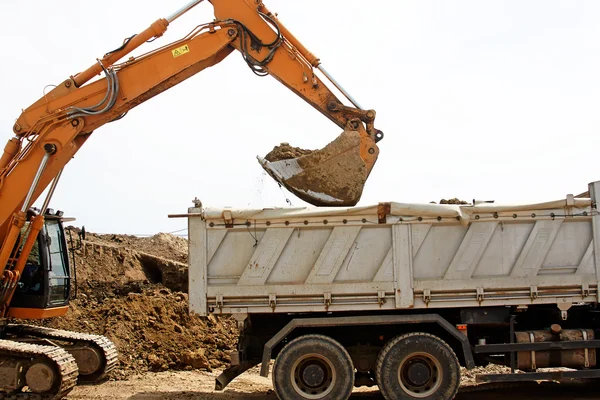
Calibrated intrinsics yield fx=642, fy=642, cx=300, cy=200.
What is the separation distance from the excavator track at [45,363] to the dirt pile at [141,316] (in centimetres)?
187

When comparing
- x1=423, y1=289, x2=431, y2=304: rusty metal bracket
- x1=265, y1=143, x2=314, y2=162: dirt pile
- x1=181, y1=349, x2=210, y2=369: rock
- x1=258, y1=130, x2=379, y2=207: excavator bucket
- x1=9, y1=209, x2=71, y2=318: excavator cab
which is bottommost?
x1=181, y1=349, x2=210, y2=369: rock

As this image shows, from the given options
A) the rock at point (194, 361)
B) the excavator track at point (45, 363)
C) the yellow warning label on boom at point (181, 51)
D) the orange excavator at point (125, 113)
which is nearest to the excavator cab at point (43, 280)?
the orange excavator at point (125, 113)

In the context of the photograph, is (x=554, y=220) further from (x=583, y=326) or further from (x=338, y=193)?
(x=338, y=193)

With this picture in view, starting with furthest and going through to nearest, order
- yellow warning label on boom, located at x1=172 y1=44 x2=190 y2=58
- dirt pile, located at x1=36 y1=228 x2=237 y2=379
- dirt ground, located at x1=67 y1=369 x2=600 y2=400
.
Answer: dirt pile, located at x1=36 y1=228 x2=237 y2=379, yellow warning label on boom, located at x1=172 y1=44 x2=190 y2=58, dirt ground, located at x1=67 y1=369 x2=600 y2=400

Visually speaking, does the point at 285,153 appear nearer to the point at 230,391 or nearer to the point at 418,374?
the point at 230,391

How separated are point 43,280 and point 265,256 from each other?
389 centimetres

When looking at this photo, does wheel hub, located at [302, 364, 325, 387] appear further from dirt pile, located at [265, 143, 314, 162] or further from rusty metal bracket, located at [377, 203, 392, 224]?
dirt pile, located at [265, 143, 314, 162]

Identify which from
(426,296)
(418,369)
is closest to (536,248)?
(426,296)

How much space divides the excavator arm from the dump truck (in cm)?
138

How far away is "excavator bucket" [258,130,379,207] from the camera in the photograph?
9250 mm

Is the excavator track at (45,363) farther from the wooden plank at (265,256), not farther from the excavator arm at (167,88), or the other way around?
the wooden plank at (265,256)

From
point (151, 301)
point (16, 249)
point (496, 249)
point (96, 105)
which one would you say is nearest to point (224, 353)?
point (151, 301)

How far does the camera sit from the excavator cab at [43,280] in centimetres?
956

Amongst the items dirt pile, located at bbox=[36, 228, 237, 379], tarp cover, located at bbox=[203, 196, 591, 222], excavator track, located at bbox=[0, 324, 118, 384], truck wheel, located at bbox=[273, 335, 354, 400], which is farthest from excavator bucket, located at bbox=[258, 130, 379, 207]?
excavator track, located at bbox=[0, 324, 118, 384]
